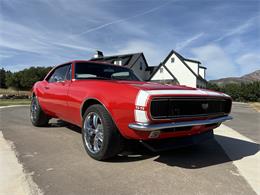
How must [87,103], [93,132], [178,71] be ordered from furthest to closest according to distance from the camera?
[178,71] → [87,103] → [93,132]

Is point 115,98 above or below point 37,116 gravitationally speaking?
above

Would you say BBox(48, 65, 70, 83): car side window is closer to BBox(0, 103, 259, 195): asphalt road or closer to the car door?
the car door

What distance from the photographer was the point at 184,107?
3.00 m

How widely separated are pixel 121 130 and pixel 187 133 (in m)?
0.91

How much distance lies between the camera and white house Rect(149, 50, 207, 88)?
99.6 ft

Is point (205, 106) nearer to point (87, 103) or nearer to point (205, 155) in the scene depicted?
point (205, 155)

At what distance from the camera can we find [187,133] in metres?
3.12

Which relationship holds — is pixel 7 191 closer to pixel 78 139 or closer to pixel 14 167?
pixel 14 167

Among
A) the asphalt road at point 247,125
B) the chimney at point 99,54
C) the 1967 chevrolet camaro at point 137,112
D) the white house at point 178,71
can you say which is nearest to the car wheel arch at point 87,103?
the 1967 chevrolet camaro at point 137,112

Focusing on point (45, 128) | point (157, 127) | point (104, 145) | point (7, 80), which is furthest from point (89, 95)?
point (7, 80)

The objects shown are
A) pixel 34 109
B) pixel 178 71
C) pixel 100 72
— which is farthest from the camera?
pixel 178 71

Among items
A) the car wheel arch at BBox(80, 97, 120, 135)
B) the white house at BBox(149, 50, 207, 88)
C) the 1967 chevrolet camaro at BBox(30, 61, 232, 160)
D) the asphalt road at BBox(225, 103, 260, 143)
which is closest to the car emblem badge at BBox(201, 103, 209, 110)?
the 1967 chevrolet camaro at BBox(30, 61, 232, 160)

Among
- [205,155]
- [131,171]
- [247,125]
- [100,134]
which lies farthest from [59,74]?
[247,125]

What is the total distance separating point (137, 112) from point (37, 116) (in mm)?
3811
